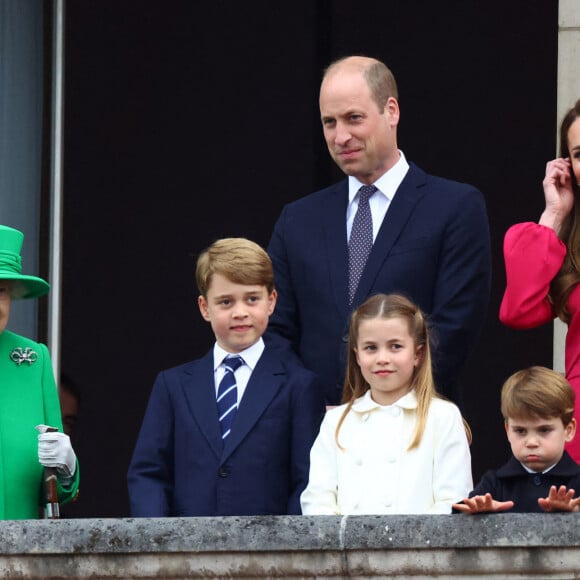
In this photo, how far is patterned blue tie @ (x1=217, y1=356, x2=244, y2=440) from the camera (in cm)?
651

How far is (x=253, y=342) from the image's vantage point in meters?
6.59

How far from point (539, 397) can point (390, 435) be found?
0.49 metres

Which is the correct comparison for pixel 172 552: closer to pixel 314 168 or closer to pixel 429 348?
pixel 429 348

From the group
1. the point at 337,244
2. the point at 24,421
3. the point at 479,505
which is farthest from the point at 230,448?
the point at 479,505

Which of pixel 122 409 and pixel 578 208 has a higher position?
pixel 578 208

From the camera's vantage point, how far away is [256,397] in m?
6.49

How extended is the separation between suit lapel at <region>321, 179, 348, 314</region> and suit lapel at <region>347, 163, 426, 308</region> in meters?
0.06

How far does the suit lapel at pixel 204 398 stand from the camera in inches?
255

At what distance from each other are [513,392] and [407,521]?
713 millimetres

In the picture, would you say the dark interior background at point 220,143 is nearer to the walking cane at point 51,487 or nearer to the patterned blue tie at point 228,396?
the patterned blue tie at point 228,396

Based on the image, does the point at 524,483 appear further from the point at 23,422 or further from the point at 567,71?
the point at 567,71

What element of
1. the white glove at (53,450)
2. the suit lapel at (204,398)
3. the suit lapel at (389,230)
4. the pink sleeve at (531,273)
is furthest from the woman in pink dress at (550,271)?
the white glove at (53,450)

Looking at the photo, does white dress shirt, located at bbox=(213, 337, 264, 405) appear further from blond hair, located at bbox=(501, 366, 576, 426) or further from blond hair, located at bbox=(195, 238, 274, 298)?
blond hair, located at bbox=(501, 366, 576, 426)

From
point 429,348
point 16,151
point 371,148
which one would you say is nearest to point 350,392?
point 429,348
